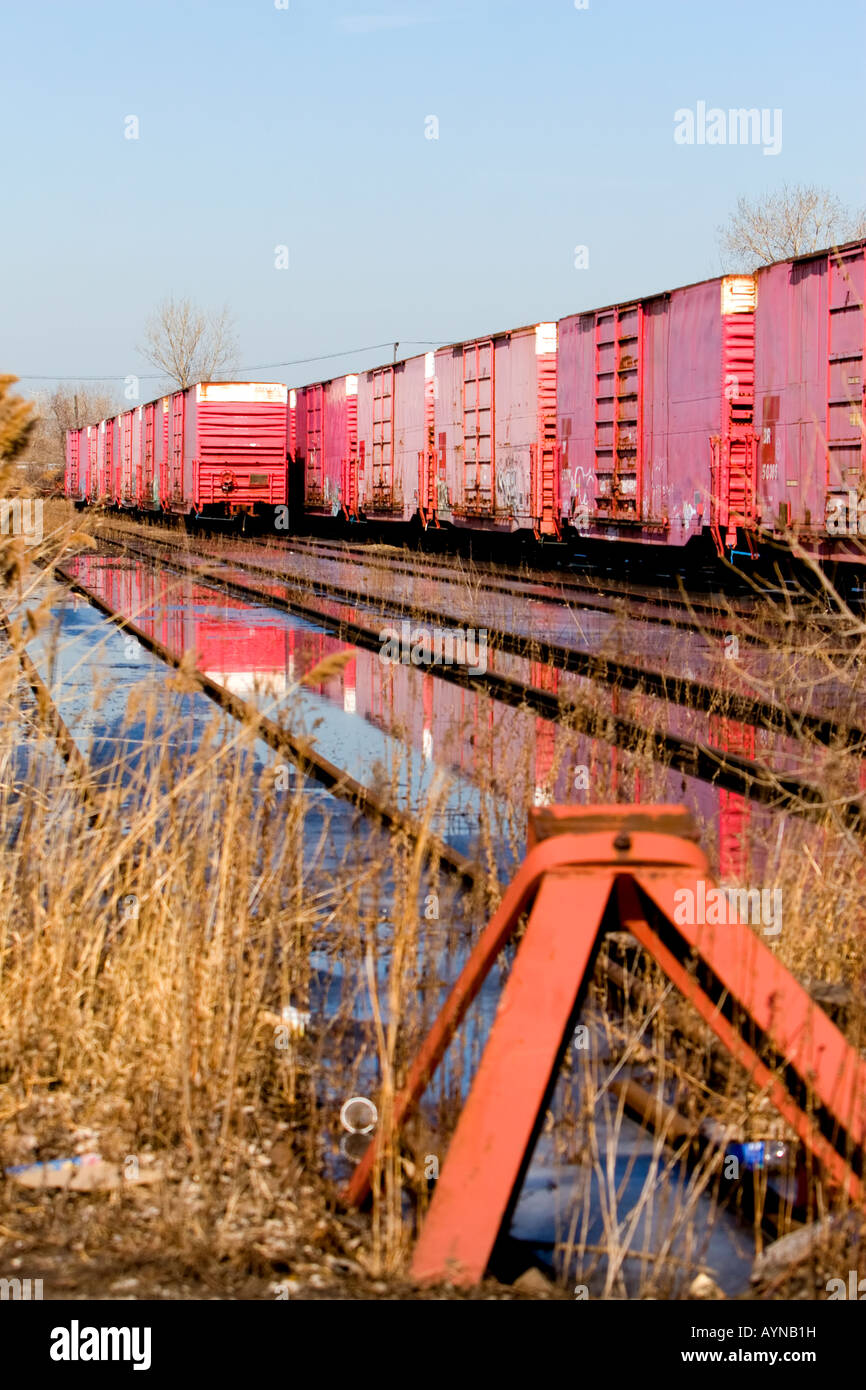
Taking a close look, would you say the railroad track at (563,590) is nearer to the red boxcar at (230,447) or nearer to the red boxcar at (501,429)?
the red boxcar at (501,429)

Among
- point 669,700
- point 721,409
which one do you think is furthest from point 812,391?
point 669,700

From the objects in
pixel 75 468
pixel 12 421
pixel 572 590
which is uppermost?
pixel 75 468

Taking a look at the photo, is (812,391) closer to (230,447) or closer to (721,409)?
(721,409)

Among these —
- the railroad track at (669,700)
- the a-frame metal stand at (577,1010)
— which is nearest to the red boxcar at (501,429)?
the railroad track at (669,700)

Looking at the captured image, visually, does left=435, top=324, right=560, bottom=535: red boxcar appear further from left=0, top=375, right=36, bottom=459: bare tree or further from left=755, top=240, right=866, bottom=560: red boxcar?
left=0, top=375, right=36, bottom=459: bare tree

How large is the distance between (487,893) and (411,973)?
150 centimetres

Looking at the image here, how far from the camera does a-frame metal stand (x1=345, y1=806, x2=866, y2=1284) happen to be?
3334mm

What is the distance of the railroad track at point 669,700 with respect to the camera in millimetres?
8094

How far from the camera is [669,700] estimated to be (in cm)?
1201

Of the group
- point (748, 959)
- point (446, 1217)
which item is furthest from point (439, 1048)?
point (748, 959)

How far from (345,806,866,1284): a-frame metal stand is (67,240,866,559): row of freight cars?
2.19 metres

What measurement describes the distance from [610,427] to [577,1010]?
20.3 meters
